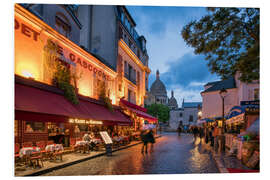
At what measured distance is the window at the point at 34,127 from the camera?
38.2 feet

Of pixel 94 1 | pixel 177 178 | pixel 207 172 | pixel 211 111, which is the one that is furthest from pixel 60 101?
pixel 211 111

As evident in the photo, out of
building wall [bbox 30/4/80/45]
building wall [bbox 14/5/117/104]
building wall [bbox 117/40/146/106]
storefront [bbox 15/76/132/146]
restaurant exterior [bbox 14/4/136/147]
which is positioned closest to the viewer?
storefront [bbox 15/76/132/146]

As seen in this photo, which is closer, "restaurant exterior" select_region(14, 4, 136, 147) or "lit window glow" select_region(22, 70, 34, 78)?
"restaurant exterior" select_region(14, 4, 136, 147)

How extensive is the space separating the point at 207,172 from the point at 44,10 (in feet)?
36.7

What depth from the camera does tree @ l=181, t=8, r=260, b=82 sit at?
7.93 m

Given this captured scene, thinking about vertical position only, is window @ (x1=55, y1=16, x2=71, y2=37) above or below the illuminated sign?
above

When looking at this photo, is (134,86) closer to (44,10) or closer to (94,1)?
(44,10)

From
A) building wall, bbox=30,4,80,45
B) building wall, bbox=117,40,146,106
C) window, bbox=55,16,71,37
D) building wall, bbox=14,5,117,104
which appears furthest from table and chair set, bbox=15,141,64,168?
building wall, bbox=117,40,146,106

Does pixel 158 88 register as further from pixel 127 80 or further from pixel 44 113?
pixel 44 113

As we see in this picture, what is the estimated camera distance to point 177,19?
11.0 meters

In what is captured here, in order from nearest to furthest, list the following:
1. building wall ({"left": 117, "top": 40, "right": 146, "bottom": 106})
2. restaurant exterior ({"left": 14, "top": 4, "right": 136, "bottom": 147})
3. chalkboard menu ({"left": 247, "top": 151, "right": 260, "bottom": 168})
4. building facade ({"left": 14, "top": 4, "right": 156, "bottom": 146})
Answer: chalkboard menu ({"left": 247, "top": 151, "right": 260, "bottom": 168}), restaurant exterior ({"left": 14, "top": 4, "right": 136, "bottom": 147}), building facade ({"left": 14, "top": 4, "right": 156, "bottom": 146}), building wall ({"left": 117, "top": 40, "right": 146, "bottom": 106})

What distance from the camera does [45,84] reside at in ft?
36.0

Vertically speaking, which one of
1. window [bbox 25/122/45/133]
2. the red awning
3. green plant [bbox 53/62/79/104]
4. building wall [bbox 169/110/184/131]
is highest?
green plant [bbox 53/62/79/104]

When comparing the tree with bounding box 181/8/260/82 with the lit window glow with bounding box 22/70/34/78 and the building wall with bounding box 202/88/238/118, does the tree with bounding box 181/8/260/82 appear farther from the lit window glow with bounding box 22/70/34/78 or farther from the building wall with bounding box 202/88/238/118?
the building wall with bounding box 202/88/238/118
